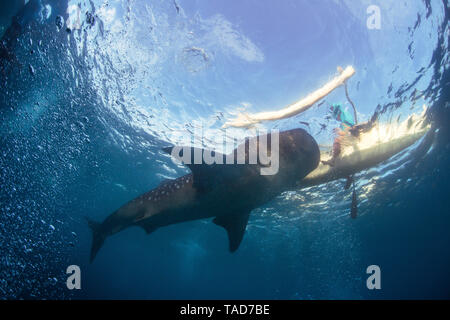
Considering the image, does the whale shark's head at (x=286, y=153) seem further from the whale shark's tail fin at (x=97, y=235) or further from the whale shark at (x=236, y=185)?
the whale shark's tail fin at (x=97, y=235)

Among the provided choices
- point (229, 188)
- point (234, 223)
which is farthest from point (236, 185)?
point (234, 223)

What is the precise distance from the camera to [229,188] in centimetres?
477

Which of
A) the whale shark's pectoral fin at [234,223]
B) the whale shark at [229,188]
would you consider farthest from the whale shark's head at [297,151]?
the whale shark's pectoral fin at [234,223]

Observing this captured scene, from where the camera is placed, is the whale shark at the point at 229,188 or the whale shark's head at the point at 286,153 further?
the whale shark at the point at 229,188

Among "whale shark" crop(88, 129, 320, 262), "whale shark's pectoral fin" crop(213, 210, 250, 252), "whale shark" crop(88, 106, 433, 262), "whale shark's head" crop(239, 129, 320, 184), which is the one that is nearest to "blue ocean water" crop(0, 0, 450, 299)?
"whale shark" crop(88, 106, 433, 262)

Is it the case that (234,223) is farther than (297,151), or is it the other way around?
(234,223)

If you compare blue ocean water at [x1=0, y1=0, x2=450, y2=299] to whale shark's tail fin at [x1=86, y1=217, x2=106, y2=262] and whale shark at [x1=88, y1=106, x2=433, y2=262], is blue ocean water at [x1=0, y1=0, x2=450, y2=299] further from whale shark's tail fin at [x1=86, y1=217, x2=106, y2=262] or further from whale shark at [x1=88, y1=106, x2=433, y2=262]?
whale shark's tail fin at [x1=86, y1=217, x2=106, y2=262]

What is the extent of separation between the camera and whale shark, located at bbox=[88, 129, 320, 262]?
13.7 ft

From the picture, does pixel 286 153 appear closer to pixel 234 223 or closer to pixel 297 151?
pixel 297 151

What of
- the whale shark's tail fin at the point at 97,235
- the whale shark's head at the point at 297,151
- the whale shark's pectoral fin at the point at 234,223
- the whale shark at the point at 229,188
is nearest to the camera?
the whale shark's head at the point at 297,151

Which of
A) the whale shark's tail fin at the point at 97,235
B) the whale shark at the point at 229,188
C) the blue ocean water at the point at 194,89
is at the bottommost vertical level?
the whale shark's tail fin at the point at 97,235

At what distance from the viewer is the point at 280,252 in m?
34.7

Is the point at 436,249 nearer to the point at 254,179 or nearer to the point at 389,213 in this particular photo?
the point at 389,213

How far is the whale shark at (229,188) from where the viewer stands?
13.7ft
